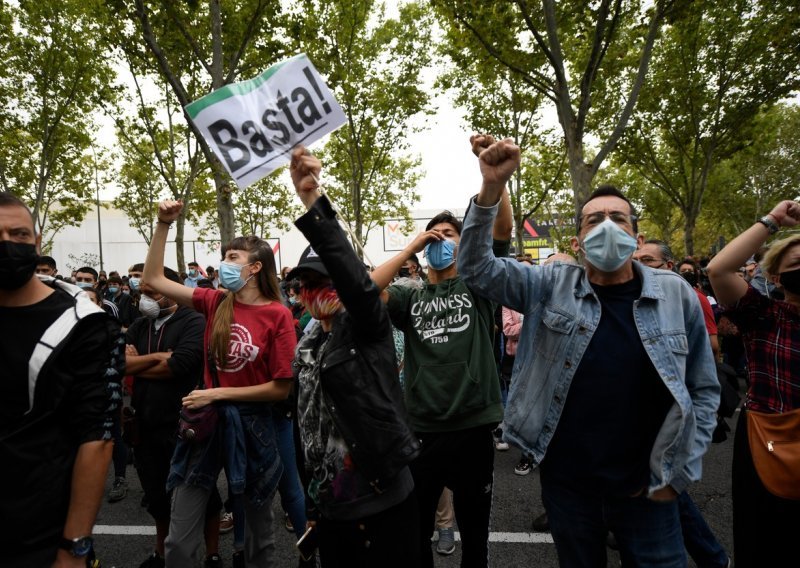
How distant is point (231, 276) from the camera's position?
3.01 meters

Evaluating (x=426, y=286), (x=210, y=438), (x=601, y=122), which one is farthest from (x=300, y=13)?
(x=601, y=122)

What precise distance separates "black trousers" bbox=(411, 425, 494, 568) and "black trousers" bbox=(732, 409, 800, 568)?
4.12 feet

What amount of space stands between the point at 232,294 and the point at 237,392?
→ 659 millimetres

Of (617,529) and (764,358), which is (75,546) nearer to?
(617,529)

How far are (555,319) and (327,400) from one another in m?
1.02

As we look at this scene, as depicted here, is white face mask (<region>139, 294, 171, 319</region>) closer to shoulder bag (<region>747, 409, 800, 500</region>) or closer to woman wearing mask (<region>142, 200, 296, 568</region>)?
woman wearing mask (<region>142, 200, 296, 568</region>)

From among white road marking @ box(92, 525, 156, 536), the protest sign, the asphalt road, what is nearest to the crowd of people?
the protest sign

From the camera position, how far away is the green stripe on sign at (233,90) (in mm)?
2143

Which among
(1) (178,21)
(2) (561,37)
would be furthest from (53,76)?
(2) (561,37)

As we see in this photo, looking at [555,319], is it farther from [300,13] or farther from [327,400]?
[300,13]

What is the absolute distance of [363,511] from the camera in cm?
183

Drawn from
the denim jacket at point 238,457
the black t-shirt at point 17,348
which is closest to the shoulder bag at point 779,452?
the denim jacket at point 238,457

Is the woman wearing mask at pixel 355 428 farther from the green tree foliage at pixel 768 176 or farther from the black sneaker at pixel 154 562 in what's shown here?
the green tree foliage at pixel 768 176

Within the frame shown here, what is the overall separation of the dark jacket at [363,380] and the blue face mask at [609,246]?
3.02 ft
